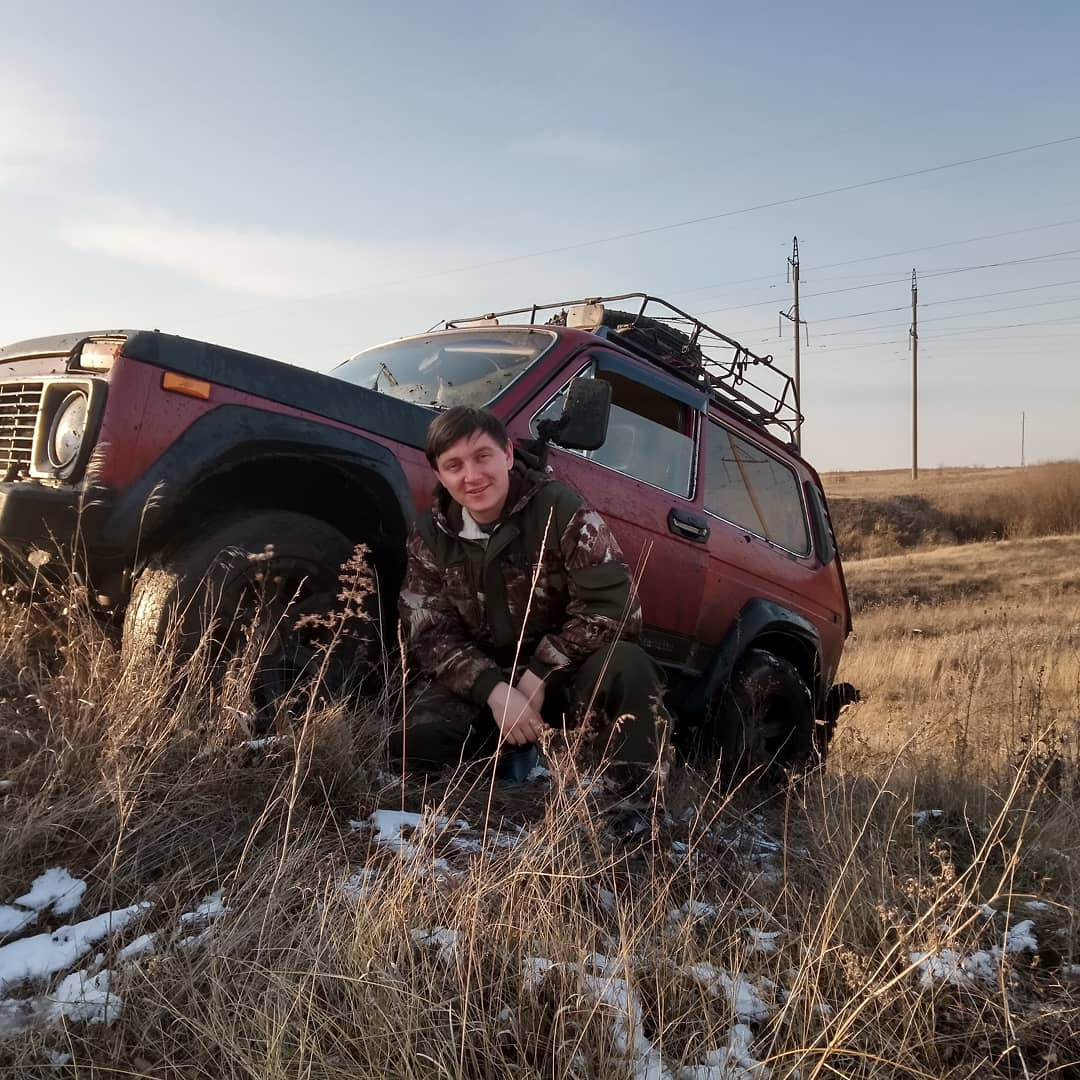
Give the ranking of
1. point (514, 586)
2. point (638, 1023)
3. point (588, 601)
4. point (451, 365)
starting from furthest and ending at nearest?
point (451, 365), point (514, 586), point (588, 601), point (638, 1023)

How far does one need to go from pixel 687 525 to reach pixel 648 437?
1.50 feet

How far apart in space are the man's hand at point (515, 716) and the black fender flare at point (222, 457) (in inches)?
32.5

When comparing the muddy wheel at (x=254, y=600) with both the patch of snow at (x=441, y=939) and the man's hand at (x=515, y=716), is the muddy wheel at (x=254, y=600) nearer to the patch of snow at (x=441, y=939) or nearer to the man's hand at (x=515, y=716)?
the man's hand at (x=515, y=716)

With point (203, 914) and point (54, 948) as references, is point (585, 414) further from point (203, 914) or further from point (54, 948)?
point (54, 948)

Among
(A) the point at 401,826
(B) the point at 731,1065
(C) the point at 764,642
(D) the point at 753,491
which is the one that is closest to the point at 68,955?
(A) the point at 401,826

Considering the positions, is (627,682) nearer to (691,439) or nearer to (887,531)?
(691,439)

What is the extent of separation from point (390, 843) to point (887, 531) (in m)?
27.2

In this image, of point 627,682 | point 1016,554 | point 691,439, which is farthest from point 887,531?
point 627,682

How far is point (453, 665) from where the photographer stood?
123 inches

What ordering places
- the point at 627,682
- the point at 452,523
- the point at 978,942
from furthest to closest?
the point at 452,523 → the point at 627,682 → the point at 978,942

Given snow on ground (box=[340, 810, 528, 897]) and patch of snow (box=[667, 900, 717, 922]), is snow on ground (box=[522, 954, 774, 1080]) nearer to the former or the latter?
patch of snow (box=[667, 900, 717, 922])

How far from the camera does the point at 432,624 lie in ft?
10.5

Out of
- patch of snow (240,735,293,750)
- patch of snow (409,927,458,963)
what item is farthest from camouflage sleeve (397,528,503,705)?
patch of snow (409,927,458,963)

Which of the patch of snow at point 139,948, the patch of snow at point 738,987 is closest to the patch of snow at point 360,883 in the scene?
the patch of snow at point 139,948
